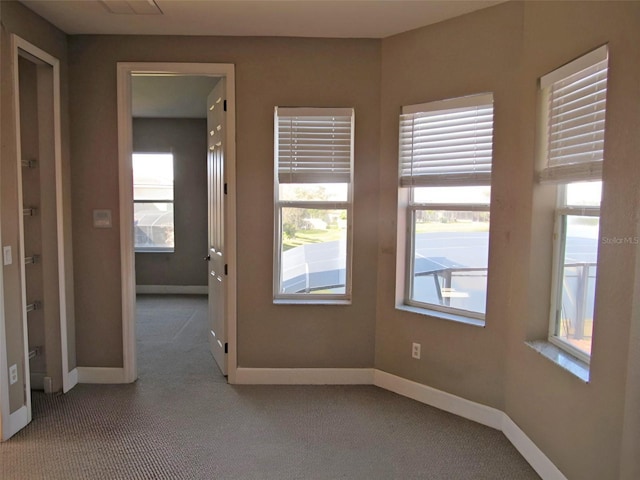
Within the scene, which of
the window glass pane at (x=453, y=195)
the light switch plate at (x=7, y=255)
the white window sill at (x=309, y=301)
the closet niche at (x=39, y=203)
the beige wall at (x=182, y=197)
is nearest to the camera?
the light switch plate at (x=7, y=255)

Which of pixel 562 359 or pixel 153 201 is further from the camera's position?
pixel 153 201

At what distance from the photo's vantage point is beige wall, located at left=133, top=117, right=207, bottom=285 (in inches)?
251

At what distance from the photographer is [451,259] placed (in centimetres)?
297

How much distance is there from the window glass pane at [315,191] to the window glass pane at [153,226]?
376 centimetres

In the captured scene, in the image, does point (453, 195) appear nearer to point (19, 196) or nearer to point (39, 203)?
point (19, 196)

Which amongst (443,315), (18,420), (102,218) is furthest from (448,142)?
(18,420)

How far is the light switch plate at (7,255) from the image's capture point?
2467 mm

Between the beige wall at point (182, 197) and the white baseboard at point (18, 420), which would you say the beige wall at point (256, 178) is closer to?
the white baseboard at point (18, 420)

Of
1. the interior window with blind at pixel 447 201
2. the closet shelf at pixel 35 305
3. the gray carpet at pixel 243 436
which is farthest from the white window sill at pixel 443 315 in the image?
the closet shelf at pixel 35 305

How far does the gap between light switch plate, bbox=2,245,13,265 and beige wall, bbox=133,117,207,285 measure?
157 inches

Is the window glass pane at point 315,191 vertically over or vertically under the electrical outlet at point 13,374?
over

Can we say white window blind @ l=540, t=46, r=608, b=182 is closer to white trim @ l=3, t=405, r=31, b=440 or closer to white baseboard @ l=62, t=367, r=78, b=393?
white trim @ l=3, t=405, r=31, b=440

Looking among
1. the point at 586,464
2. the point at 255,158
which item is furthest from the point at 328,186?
the point at 586,464

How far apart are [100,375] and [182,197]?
→ 11.7ft
